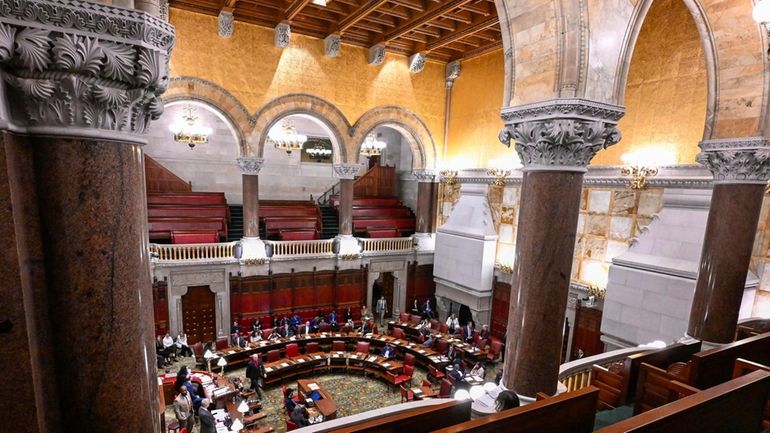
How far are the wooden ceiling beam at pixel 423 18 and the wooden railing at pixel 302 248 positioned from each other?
7311 millimetres

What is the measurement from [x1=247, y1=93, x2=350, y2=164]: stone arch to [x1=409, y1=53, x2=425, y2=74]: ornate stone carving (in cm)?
330

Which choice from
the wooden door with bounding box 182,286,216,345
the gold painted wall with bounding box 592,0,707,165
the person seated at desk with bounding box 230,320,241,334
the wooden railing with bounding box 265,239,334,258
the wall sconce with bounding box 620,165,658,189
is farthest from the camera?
the wooden railing with bounding box 265,239,334,258

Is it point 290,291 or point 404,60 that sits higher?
point 404,60

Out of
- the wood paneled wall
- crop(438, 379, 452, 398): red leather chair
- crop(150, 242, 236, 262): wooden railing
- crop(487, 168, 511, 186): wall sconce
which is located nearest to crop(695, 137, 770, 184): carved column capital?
crop(438, 379, 452, 398): red leather chair

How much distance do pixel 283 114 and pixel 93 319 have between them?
11.7m

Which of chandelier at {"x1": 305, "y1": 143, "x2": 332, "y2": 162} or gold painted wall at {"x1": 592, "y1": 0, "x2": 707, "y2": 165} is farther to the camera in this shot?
chandelier at {"x1": 305, "y1": 143, "x2": 332, "y2": 162}

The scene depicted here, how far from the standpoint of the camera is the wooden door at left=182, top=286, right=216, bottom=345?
12.6 meters

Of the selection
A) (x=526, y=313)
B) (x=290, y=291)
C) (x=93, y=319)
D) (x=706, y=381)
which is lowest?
(x=290, y=291)

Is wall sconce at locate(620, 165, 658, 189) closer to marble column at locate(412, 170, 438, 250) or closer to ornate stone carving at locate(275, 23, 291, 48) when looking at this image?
marble column at locate(412, 170, 438, 250)

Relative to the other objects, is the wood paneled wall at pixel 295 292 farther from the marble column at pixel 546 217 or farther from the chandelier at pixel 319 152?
the marble column at pixel 546 217

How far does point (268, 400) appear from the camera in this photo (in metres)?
9.81

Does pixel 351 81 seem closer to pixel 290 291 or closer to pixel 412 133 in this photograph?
pixel 412 133

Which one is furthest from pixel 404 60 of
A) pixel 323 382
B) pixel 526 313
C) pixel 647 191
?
pixel 526 313

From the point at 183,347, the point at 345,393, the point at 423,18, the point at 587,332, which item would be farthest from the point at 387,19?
the point at 183,347
